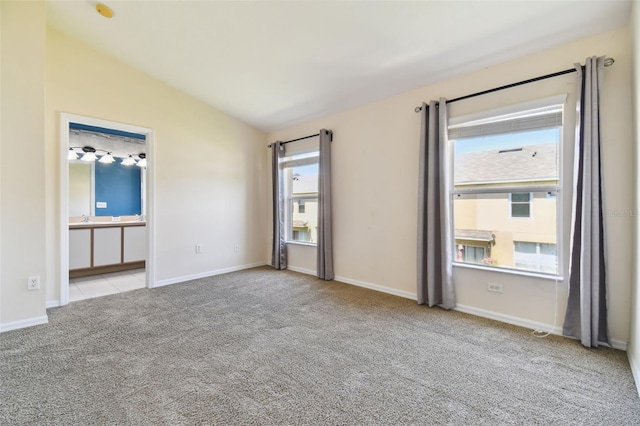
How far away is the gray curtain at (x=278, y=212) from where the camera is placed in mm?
4977

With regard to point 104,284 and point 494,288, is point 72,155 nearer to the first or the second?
point 104,284

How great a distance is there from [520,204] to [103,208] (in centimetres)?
732

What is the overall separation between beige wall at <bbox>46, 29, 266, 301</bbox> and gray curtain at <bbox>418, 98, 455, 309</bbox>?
10.3 ft

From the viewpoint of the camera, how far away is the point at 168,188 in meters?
4.14

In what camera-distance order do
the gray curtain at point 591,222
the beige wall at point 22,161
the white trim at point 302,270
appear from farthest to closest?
the white trim at point 302,270, the beige wall at point 22,161, the gray curtain at point 591,222

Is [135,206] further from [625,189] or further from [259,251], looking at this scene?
[625,189]

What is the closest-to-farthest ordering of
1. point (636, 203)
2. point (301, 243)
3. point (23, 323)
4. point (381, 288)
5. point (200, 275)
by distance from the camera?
point (636, 203) → point (23, 323) → point (381, 288) → point (200, 275) → point (301, 243)

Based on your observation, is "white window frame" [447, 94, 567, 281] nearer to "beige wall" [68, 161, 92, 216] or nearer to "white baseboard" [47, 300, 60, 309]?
"white baseboard" [47, 300, 60, 309]

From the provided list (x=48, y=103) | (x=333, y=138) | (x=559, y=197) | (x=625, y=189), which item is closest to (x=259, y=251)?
(x=333, y=138)

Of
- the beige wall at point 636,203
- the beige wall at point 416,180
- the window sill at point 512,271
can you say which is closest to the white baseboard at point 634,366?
the beige wall at point 636,203

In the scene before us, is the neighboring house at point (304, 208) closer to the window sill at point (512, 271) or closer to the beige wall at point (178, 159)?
the beige wall at point (178, 159)

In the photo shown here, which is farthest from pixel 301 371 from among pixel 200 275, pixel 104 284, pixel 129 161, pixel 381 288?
pixel 129 161

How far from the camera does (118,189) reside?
6.25 meters

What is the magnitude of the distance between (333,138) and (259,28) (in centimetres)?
183
